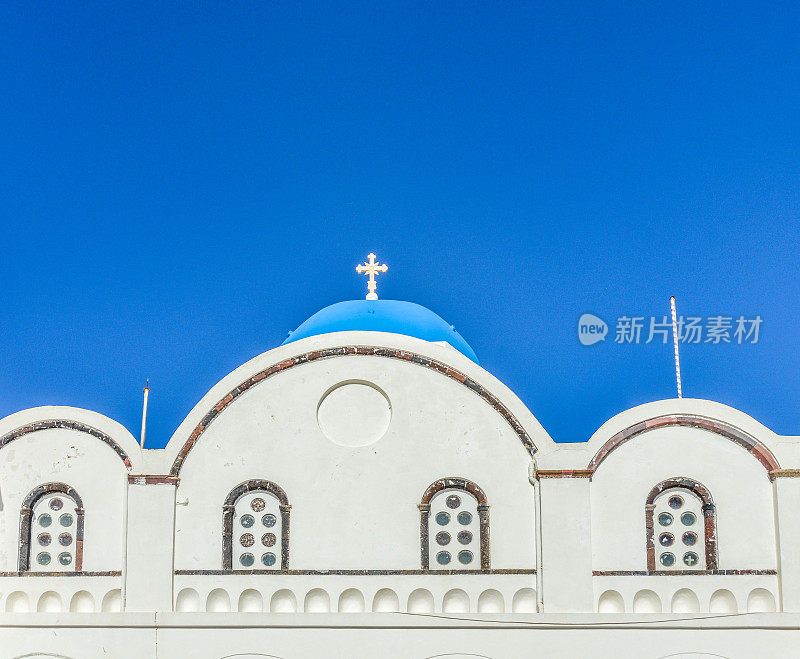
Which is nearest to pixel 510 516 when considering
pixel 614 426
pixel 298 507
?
pixel 614 426

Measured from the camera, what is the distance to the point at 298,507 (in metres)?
14.7

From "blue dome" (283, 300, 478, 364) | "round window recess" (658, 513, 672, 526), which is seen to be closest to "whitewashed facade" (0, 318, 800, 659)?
"round window recess" (658, 513, 672, 526)

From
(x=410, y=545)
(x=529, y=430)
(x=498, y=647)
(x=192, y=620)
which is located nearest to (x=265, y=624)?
(x=192, y=620)

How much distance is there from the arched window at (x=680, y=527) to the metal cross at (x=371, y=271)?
766cm

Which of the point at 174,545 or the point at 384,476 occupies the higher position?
the point at 384,476

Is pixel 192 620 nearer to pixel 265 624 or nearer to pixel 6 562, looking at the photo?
pixel 265 624

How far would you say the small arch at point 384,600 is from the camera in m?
14.3

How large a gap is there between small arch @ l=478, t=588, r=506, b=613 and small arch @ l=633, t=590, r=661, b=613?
1.83 meters

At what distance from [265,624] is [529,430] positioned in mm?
4512

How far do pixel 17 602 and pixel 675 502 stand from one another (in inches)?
369

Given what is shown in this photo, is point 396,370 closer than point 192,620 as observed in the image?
No

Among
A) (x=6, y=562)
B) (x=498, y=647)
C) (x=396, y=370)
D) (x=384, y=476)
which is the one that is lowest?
(x=498, y=647)

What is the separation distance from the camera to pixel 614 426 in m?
14.6

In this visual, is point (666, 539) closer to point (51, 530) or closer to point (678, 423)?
point (678, 423)
